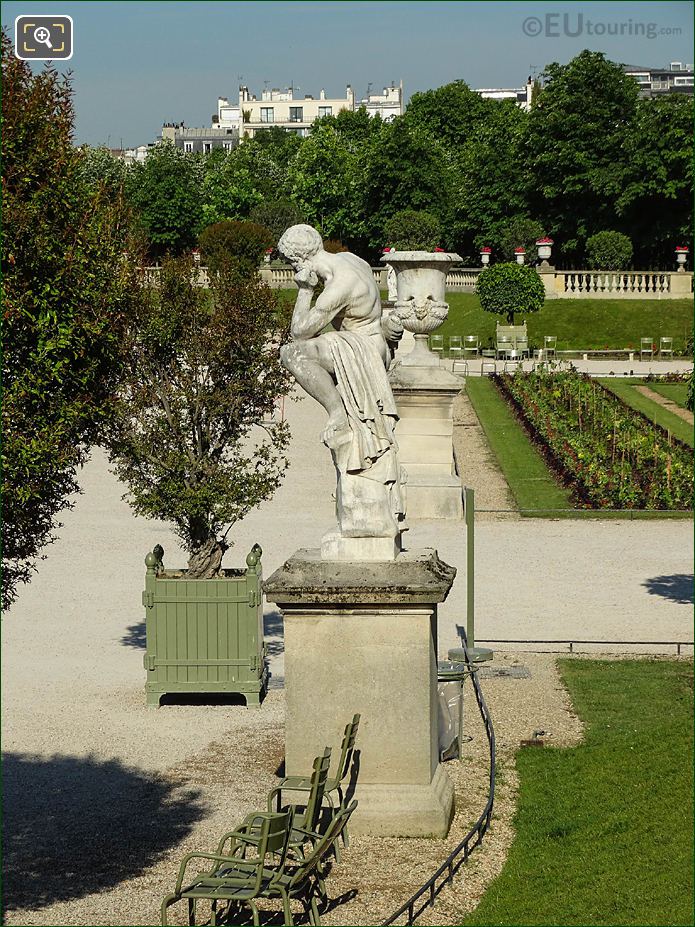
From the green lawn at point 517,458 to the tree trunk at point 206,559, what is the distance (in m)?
9.19

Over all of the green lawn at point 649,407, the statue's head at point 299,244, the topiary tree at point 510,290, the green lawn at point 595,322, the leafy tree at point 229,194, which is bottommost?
the green lawn at point 649,407

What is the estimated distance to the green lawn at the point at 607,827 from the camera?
27.9 feet

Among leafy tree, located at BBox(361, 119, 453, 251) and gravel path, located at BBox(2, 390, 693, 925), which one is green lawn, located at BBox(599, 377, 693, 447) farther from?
leafy tree, located at BBox(361, 119, 453, 251)

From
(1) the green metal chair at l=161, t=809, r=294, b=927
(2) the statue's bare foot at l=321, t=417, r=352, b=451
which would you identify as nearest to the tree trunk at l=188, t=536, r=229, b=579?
(2) the statue's bare foot at l=321, t=417, r=352, b=451

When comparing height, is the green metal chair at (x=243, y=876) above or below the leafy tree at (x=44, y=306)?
below

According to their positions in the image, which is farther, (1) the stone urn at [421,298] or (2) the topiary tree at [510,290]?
(2) the topiary tree at [510,290]

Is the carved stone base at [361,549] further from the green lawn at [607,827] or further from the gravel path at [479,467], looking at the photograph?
the gravel path at [479,467]

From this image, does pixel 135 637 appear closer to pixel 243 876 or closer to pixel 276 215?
pixel 243 876

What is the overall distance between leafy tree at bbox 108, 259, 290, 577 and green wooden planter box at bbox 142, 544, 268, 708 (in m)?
1.19

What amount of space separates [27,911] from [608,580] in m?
10.8

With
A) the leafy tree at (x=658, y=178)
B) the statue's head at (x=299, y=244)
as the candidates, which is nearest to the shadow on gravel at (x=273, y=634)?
the statue's head at (x=299, y=244)

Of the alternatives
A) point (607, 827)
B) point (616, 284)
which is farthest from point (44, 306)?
point (616, 284)

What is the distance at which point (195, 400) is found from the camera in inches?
587

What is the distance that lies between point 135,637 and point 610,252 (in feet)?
166
